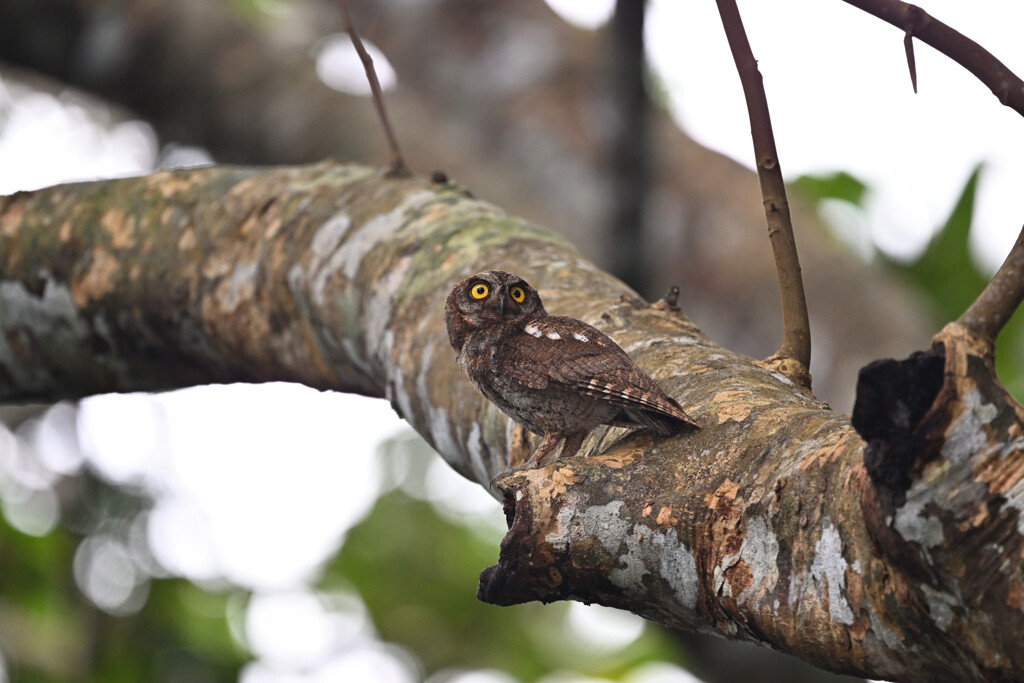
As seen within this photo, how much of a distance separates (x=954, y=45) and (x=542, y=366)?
1.26m

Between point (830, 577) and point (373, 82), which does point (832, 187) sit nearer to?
point (373, 82)

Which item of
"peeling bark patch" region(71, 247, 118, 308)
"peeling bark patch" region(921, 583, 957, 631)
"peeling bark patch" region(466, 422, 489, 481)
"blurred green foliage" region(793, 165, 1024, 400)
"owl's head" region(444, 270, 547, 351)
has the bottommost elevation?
"peeling bark patch" region(71, 247, 118, 308)

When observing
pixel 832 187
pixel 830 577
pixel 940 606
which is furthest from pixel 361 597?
pixel 940 606

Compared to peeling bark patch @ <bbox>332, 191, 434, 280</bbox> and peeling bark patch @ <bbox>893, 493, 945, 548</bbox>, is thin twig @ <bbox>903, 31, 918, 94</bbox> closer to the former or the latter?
peeling bark patch @ <bbox>893, 493, 945, 548</bbox>

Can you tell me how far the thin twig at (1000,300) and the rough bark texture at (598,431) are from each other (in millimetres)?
64

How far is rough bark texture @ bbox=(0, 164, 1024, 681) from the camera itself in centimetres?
126

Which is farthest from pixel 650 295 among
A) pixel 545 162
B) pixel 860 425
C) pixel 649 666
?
pixel 649 666

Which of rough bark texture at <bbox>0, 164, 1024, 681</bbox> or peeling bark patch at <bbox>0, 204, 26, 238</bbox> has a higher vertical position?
rough bark texture at <bbox>0, 164, 1024, 681</bbox>

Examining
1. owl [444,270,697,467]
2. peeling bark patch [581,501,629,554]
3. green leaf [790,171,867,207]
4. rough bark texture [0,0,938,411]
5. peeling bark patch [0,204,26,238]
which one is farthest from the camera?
green leaf [790,171,867,207]

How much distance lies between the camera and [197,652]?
8.87 meters

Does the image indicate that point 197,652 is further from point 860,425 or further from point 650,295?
point 860,425

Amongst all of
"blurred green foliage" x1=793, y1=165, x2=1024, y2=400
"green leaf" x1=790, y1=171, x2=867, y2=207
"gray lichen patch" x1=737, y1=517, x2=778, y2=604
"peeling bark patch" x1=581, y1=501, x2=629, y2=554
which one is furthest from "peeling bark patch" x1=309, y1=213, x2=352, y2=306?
"green leaf" x1=790, y1=171, x2=867, y2=207

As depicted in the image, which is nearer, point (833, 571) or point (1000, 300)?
point (1000, 300)

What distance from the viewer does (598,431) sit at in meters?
2.56
